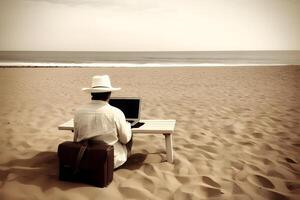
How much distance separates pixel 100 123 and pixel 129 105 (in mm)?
932

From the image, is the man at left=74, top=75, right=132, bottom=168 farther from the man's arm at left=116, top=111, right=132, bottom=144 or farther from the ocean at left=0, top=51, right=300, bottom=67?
the ocean at left=0, top=51, right=300, bottom=67

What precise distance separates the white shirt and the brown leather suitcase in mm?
125

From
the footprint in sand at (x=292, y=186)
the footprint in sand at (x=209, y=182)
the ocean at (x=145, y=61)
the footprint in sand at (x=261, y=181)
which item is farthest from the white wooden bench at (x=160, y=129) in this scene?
the ocean at (x=145, y=61)

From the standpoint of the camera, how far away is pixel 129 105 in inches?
173

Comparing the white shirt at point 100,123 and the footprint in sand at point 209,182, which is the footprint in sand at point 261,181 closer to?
the footprint in sand at point 209,182

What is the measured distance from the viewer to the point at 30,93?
35.2 feet

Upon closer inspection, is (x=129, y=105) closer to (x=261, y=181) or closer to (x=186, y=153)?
(x=186, y=153)

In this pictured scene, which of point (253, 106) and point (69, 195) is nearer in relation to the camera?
point (69, 195)

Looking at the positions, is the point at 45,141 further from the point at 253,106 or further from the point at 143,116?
the point at 253,106

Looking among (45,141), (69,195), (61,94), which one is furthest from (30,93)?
(69,195)

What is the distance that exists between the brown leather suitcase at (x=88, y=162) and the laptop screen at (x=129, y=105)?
998mm

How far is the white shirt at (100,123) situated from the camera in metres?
3.51

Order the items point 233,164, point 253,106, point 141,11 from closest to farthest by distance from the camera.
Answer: point 233,164, point 253,106, point 141,11

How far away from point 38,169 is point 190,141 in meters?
2.44
